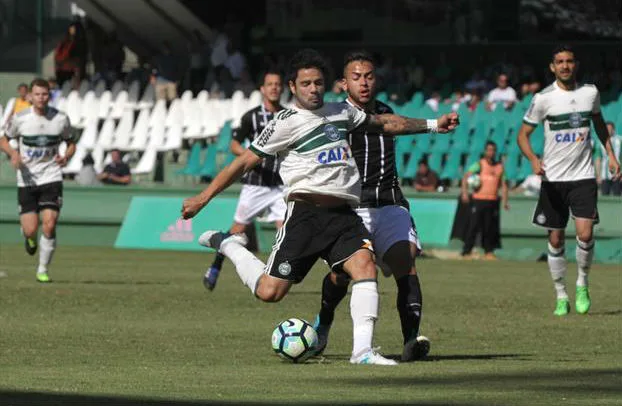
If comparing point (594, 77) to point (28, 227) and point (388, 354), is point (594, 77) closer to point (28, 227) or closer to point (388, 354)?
point (28, 227)

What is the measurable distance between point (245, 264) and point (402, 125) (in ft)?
4.76

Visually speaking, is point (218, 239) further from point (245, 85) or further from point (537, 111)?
point (245, 85)

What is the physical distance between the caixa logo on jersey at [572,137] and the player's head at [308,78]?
5.39 meters

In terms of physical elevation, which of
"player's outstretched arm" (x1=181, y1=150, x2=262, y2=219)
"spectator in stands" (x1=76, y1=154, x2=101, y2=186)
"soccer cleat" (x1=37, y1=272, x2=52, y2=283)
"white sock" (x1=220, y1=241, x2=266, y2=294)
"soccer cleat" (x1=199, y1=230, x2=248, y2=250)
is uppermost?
"player's outstretched arm" (x1=181, y1=150, x2=262, y2=219)

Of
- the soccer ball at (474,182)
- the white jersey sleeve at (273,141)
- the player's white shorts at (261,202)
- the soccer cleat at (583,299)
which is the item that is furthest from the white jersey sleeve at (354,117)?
the soccer ball at (474,182)

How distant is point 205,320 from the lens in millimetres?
15109

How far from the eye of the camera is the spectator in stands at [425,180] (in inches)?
1172

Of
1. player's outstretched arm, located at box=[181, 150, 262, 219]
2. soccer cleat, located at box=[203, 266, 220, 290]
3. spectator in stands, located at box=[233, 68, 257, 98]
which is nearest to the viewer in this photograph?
player's outstretched arm, located at box=[181, 150, 262, 219]

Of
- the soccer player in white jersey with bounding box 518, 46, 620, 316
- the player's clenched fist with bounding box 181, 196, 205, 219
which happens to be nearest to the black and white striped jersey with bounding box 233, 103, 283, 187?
the soccer player in white jersey with bounding box 518, 46, 620, 316

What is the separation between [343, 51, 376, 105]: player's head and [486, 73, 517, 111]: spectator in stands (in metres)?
22.1

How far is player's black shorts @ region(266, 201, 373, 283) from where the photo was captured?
413 inches

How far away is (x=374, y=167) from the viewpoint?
11297 mm

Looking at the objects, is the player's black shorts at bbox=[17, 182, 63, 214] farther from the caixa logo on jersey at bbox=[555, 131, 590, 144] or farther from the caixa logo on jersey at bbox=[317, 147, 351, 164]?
the caixa logo on jersey at bbox=[317, 147, 351, 164]

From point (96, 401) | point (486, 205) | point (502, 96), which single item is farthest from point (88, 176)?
point (96, 401)
